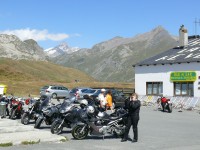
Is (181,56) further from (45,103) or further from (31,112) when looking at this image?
(45,103)

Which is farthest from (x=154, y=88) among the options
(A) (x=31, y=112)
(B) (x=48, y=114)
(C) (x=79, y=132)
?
(C) (x=79, y=132)

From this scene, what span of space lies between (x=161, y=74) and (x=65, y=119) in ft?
73.0

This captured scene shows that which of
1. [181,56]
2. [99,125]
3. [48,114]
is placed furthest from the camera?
[181,56]

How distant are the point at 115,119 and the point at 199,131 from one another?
4.75 m

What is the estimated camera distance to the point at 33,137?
13.2 meters

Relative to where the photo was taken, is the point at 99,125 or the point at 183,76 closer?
the point at 99,125

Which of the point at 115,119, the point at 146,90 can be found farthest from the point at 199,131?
the point at 146,90

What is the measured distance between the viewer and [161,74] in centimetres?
3591

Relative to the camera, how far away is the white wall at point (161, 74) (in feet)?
108

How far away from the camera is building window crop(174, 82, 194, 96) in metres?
33.3

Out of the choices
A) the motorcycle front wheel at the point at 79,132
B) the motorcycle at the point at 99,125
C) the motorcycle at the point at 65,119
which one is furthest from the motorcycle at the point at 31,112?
the motorcycle front wheel at the point at 79,132

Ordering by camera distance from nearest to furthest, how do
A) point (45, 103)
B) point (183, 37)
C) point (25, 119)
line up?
point (45, 103) < point (25, 119) < point (183, 37)

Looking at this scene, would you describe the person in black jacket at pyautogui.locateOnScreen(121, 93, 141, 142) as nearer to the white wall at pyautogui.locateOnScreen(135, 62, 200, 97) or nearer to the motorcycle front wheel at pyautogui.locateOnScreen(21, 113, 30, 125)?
the motorcycle front wheel at pyautogui.locateOnScreen(21, 113, 30, 125)

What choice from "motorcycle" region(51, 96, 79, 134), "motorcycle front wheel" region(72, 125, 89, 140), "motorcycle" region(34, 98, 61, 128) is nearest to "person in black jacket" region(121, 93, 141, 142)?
"motorcycle front wheel" region(72, 125, 89, 140)
